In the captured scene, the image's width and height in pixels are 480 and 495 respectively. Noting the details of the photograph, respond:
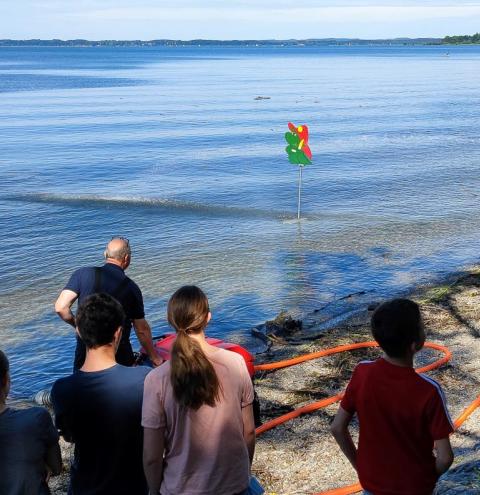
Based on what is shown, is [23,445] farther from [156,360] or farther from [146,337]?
[156,360]

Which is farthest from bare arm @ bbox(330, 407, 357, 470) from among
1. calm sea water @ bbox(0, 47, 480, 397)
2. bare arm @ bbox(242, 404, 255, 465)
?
calm sea water @ bbox(0, 47, 480, 397)

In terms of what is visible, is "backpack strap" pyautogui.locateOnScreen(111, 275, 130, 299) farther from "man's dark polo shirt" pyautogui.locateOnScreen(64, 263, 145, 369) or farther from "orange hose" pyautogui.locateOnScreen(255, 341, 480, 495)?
"orange hose" pyautogui.locateOnScreen(255, 341, 480, 495)

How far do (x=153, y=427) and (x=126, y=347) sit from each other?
1926 millimetres

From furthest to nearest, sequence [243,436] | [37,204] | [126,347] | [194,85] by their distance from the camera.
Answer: [194,85], [37,204], [126,347], [243,436]

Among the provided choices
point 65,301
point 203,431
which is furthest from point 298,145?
point 203,431

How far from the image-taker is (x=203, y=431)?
10.7 feet

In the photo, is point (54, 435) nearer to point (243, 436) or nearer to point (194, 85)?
point (243, 436)

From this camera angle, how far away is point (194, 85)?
6831cm

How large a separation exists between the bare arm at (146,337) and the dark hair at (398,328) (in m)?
2.32

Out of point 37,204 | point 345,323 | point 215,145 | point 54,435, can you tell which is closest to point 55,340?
point 345,323

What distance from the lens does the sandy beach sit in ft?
17.3

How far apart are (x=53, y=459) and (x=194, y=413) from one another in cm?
69

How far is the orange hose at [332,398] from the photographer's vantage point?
195 inches

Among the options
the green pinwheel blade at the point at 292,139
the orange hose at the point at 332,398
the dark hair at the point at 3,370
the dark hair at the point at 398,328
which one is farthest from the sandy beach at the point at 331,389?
the green pinwheel blade at the point at 292,139
